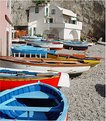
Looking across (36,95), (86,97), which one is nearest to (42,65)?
(86,97)

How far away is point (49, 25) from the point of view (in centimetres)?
4903

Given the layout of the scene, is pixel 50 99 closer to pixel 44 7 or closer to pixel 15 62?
pixel 15 62

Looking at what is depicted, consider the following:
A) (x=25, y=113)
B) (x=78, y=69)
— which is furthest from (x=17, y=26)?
(x=25, y=113)

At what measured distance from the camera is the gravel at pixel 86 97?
36.9 feet

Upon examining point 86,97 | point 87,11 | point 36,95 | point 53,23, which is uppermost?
point 87,11

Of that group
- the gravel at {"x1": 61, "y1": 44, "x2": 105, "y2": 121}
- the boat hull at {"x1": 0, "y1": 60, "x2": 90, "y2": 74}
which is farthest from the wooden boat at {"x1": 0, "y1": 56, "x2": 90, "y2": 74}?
the gravel at {"x1": 61, "y1": 44, "x2": 105, "y2": 121}

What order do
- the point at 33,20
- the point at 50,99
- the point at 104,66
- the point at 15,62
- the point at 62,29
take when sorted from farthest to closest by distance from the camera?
the point at 33,20
the point at 62,29
the point at 104,66
the point at 15,62
the point at 50,99

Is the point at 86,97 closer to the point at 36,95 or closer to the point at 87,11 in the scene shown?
the point at 36,95

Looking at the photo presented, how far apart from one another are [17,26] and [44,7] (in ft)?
20.4

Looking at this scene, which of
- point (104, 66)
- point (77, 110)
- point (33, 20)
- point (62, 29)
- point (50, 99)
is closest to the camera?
point (50, 99)

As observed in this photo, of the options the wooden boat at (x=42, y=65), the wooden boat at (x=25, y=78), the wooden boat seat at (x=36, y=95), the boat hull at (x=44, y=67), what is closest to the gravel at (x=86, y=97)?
the boat hull at (x=44, y=67)

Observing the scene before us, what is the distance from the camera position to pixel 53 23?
4894cm

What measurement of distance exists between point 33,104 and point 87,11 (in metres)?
49.8

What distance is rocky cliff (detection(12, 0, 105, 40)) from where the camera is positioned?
52625 millimetres
